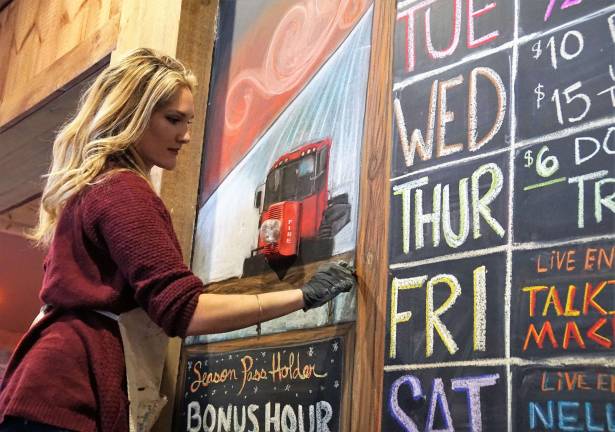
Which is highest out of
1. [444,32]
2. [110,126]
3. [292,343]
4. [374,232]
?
[444,32]

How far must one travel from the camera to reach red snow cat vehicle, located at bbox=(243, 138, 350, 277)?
202cm

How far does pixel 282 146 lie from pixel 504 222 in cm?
80

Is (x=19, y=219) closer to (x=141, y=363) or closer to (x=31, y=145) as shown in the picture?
(x=31, y=145)

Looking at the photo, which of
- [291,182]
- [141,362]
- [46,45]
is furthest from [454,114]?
[46,45]

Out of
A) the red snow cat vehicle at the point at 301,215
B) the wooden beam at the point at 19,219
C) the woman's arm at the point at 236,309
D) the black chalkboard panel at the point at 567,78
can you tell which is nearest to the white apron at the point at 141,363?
the woman's arm at the point at 236,309

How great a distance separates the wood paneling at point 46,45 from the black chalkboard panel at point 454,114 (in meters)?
1.31

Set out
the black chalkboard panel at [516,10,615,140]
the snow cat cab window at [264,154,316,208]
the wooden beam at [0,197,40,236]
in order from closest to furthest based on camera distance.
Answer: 1. the black chalkboard panel at [516,10,615,140]
2. the snow cat cab window at [264,154,316,208]
3. the wooden beam at [0,197,40,236]

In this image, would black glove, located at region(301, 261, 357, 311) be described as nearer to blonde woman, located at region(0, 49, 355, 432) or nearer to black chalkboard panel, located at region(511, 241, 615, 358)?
blonde woman, located at region(0, 49, 355, 432)

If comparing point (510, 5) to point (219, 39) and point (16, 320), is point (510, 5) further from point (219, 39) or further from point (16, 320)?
point (16, 320)

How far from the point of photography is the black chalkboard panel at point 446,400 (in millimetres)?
1544

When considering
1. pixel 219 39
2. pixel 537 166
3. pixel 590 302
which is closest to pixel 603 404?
pixel 590 302

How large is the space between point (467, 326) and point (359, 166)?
0.52 metres

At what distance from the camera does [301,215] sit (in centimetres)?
210

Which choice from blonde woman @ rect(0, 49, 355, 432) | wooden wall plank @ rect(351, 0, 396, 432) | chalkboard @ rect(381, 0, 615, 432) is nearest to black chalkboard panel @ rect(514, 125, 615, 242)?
chalkboard @ rect(381, 0, 615, 432)
